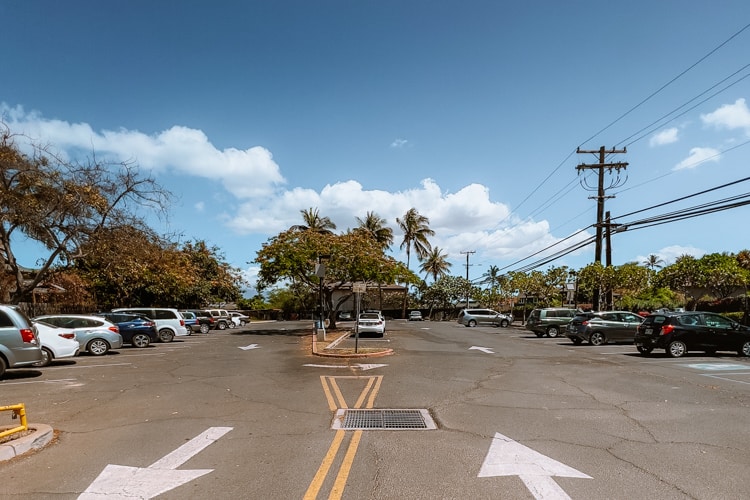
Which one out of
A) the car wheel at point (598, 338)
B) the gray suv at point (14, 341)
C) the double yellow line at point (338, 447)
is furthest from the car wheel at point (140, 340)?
the car wheel at point (598, 338)

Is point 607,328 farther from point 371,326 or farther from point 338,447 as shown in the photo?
point 338,447

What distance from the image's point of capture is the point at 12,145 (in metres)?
19.6

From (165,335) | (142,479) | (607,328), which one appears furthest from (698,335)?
(165,335)

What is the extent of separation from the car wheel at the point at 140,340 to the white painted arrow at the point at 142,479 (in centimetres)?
1821

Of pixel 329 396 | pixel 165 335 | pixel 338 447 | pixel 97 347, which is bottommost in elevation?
pixel 165 335

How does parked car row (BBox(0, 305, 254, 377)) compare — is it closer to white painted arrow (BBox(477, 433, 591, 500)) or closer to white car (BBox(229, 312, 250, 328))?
white car (BBox(229, 312, 250, 328))

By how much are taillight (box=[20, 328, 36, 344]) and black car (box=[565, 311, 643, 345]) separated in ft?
67.6

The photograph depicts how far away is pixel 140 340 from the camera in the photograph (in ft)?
74.9

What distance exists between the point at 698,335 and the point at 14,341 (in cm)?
1948

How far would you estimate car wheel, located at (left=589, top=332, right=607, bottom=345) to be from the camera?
23305 mm

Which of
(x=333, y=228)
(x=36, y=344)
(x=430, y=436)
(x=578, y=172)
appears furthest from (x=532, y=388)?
(x=333, y=228)

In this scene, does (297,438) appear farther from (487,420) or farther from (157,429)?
(487,420)

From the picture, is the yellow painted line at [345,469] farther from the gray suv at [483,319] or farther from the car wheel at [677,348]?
the gray suv at [483,319]

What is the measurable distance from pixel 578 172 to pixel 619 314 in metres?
11.8
